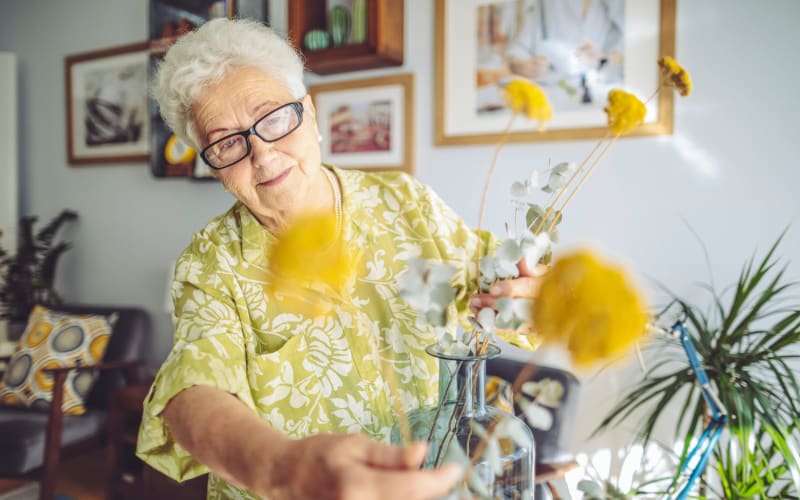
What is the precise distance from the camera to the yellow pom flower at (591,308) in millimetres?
356

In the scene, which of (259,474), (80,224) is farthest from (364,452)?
(80,224)

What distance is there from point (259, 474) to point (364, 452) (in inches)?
4.8

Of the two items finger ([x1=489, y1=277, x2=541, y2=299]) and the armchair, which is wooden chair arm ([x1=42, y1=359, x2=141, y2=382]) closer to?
the armchair

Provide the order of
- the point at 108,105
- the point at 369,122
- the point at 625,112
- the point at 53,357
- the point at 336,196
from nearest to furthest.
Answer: the point at 625,112, the point at 336,196, the point at 369,122, the point at 53,357, the point at 108,105

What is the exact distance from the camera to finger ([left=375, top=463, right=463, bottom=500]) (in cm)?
35

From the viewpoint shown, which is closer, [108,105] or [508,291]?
[508,291]

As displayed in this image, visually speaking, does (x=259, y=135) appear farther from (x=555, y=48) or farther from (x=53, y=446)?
(x=53, y=446)

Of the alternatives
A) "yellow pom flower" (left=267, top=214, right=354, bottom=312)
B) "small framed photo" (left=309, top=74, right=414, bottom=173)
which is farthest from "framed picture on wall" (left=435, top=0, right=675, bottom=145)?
"yellow pom flower" (left=267, top=214, right=354, bottom=312)

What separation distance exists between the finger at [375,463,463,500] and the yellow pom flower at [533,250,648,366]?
0.13 metres

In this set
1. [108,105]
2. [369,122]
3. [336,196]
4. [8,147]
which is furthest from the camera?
[8,147]

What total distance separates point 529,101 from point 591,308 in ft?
0.60

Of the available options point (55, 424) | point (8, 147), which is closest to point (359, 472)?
point (55, 424)

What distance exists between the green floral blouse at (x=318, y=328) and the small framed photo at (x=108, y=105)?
2897mm

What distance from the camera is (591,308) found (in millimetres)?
361
